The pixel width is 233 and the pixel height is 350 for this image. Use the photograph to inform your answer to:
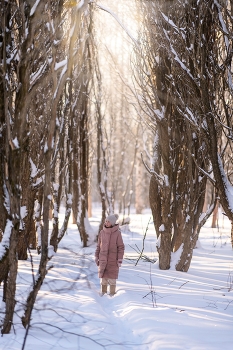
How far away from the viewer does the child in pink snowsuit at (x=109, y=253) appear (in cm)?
669

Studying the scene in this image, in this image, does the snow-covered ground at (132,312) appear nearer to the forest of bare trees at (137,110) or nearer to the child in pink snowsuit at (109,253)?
the child in pink snowsuit at (109,253)

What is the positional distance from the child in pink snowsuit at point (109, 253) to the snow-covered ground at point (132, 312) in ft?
0.91

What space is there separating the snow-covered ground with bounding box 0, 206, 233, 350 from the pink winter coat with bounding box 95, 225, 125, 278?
0.34 m

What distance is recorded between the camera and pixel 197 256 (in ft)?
36.1

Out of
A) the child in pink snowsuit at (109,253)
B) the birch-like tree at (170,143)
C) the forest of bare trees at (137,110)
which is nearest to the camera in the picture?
the forest of bare trees at (137,110)

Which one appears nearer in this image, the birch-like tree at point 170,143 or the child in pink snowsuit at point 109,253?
the child in pink snowsuit at point 109,253

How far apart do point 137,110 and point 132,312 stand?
15.1 feet

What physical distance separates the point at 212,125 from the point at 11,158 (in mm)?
2871

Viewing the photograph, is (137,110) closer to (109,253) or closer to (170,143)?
(170,143)

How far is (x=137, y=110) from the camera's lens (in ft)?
29.1

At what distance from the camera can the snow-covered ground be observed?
4.04m

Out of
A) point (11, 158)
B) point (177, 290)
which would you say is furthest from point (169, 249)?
point (11, 158)

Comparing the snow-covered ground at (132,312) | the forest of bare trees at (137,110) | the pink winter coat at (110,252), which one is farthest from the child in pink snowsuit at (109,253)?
the forest of bare trees at (137,110)

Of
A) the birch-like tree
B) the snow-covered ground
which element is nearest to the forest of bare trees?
the birch-like tree
